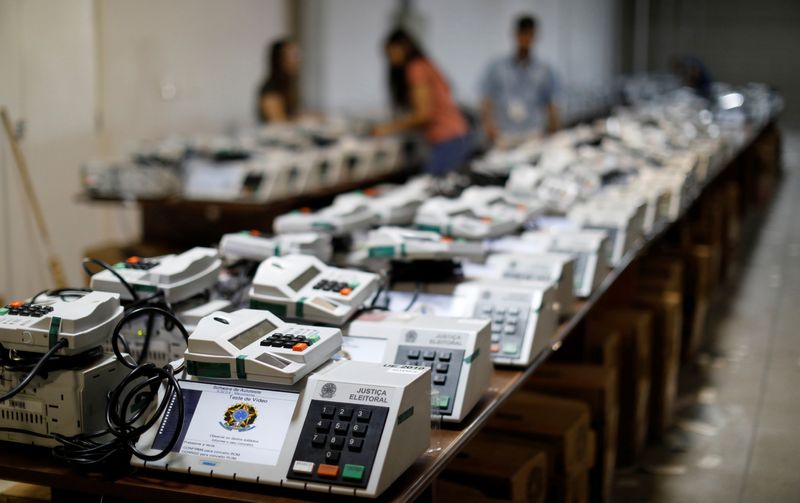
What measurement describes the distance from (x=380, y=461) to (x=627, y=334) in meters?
2.36

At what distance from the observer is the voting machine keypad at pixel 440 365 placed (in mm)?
A: 1819

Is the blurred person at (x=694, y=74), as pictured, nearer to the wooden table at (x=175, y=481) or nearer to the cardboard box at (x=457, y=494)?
the cardboard box at (x=457, y=494)

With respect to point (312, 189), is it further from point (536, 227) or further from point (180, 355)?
point (180, 355)

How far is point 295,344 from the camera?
1.62 metres

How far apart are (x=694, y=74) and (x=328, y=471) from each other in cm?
1259

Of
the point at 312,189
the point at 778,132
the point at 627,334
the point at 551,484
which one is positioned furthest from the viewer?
the point at 778,132

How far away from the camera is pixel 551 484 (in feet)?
8.79

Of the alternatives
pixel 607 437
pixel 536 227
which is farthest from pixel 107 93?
pixel 607 437

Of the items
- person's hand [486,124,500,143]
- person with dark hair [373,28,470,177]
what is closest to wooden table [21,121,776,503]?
person with dark hair [373,28,470,177]

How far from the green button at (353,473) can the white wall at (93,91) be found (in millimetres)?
4215

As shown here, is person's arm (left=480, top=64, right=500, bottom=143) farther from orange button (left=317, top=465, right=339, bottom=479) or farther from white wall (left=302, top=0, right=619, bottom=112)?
orange button (left=317, top=465, right=339, bottom=479)

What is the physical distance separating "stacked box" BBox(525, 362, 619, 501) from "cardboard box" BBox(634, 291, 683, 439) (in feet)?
2.31

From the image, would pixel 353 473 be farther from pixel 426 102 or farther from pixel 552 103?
pixel 552 103

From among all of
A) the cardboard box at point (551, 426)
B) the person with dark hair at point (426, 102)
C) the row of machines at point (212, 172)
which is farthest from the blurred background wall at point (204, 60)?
the cardboard box at point (551, 426)
